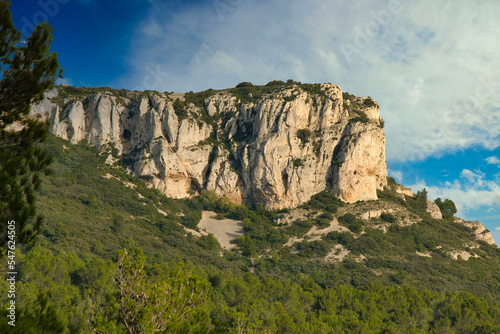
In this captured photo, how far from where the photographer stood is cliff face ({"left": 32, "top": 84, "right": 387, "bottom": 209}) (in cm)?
8412

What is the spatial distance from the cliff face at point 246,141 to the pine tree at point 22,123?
74840mm

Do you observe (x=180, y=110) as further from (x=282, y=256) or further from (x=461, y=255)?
(x=461, y=255)

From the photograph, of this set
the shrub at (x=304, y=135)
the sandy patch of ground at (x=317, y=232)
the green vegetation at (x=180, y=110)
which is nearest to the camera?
the sandy patch of ground at (x=317, y=232)

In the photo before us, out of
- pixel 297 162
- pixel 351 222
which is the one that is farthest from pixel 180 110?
pixel 351 222

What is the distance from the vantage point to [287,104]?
9056 cm

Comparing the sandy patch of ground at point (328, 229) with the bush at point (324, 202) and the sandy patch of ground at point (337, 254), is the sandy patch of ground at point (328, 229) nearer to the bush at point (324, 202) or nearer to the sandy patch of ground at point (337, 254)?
the bush at point (324, 202)

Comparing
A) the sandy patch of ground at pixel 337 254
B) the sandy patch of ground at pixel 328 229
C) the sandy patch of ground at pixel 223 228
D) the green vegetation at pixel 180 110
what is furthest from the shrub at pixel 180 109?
the sandy patch of ground at pixel 337 254

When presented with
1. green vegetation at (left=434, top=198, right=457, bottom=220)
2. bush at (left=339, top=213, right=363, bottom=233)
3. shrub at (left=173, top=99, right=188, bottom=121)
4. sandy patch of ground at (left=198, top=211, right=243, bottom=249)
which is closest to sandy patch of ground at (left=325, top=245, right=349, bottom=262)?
bush at (left=339, top=213, right=363, bottom=233)

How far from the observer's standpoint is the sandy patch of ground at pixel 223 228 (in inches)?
2970

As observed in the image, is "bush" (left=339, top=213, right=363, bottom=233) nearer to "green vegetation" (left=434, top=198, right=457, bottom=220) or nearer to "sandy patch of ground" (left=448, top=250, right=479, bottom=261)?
"sandy patch of ground" (left=448, top=250, right=479, bottom=261)

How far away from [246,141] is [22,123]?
83365 millimetres

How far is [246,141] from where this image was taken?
92.8m

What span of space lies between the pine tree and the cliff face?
246 feet

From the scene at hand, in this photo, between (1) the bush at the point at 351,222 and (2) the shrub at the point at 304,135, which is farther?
(2) the shrub at the point at 304,135
